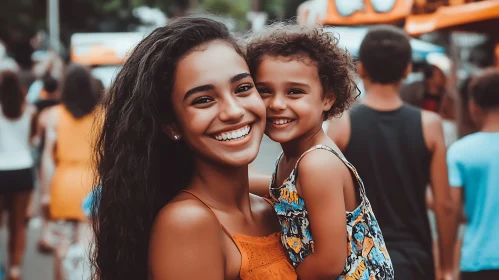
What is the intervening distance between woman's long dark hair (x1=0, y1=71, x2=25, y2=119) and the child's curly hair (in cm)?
523

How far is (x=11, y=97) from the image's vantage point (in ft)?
23.9

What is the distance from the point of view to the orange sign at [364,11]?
1002cm

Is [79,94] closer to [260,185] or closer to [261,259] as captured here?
[260,185]

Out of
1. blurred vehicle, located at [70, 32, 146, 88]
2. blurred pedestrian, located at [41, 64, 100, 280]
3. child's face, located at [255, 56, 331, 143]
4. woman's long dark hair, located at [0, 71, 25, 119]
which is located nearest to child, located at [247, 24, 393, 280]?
child's face, located at [255, 56, 331, 143]

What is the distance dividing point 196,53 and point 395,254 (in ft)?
6.18

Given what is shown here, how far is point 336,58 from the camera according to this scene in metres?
2.69

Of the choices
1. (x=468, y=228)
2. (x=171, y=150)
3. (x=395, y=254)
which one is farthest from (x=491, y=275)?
(x=171, y=150)

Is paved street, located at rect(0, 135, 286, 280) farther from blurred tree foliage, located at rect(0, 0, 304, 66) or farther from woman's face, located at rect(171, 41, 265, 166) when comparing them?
blurred tree foliage, located at rect(0, 0, 304, 66)

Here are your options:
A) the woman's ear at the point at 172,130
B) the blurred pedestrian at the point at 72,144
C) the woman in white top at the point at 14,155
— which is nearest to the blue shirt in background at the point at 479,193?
the woman's ear at the point at 172,130

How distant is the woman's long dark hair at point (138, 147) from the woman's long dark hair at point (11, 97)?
17.5 feet

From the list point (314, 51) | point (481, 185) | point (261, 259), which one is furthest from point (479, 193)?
point (261, 259)

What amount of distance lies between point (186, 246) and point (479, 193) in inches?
111

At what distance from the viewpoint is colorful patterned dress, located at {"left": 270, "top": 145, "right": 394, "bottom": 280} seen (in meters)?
2.46

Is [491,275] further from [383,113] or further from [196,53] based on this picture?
[196,53]
